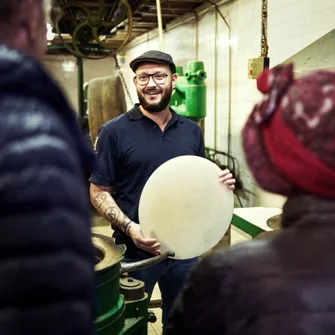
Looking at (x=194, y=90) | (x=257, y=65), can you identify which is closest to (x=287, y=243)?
(x=257, y=65)

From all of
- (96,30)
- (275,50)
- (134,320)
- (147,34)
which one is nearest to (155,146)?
(134,320)

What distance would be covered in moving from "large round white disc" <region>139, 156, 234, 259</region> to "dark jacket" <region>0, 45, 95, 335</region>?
128cm

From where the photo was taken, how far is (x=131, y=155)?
2.41 metres

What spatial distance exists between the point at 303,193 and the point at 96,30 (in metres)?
4.64

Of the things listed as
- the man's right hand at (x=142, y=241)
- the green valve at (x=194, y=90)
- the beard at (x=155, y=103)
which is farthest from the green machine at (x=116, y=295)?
the green valve at (x=194, y=90)

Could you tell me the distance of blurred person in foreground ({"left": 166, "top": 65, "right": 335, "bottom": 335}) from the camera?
793mm

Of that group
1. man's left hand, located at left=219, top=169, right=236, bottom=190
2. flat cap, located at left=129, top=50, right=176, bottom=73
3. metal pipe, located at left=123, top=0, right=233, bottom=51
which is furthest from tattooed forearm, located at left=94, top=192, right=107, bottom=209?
metal pipe, located at left=123, top=0, right=233, bottom=51

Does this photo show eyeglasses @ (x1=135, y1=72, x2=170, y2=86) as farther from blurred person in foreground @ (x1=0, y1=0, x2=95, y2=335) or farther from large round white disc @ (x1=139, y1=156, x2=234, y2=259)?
blurred person in foreground @ (x1=0, y1=0, x2=95, y2=335)

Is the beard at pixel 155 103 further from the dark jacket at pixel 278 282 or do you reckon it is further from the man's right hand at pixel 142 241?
the dark jacket at pixel 278 282

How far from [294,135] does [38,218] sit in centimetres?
44

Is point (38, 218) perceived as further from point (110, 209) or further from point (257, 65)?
point (257, 65)

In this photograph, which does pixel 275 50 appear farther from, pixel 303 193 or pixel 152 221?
pixel 303 193

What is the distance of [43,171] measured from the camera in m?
0.74

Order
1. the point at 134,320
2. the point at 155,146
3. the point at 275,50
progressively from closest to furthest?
A: 1. the point at 134,320
2. the point at 155,146
3. the point at 275,50
